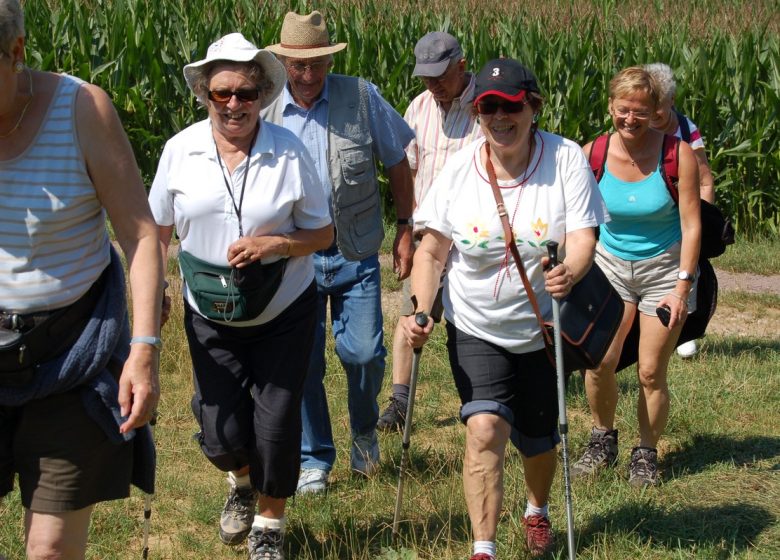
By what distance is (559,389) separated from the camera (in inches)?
171

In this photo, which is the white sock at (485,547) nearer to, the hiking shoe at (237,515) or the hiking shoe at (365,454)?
the hiking shoe at (237,515)

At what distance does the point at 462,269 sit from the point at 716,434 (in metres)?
2.45

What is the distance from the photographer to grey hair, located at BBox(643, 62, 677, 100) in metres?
5.57

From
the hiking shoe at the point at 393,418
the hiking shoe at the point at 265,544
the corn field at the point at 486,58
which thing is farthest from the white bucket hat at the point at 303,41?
the corn field at the point at 486,58

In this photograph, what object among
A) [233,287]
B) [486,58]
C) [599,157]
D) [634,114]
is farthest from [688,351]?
[486,58]

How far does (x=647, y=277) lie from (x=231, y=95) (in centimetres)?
233

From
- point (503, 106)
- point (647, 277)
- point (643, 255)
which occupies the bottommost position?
point (647, 277)

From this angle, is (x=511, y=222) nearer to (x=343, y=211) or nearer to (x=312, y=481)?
(x=343, y=211)

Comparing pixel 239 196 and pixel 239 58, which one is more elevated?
pixel 239 58

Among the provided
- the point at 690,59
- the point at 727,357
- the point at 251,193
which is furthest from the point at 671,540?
the point at 690,59

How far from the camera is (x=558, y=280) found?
13.8ft

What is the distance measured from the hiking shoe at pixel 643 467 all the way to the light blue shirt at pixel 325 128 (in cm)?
184

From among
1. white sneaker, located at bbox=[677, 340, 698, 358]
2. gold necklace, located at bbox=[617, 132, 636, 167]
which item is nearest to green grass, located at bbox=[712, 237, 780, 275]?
white sneaker, located at bbox=[677, 340, 698, 358]

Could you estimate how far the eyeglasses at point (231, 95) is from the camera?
439cm
